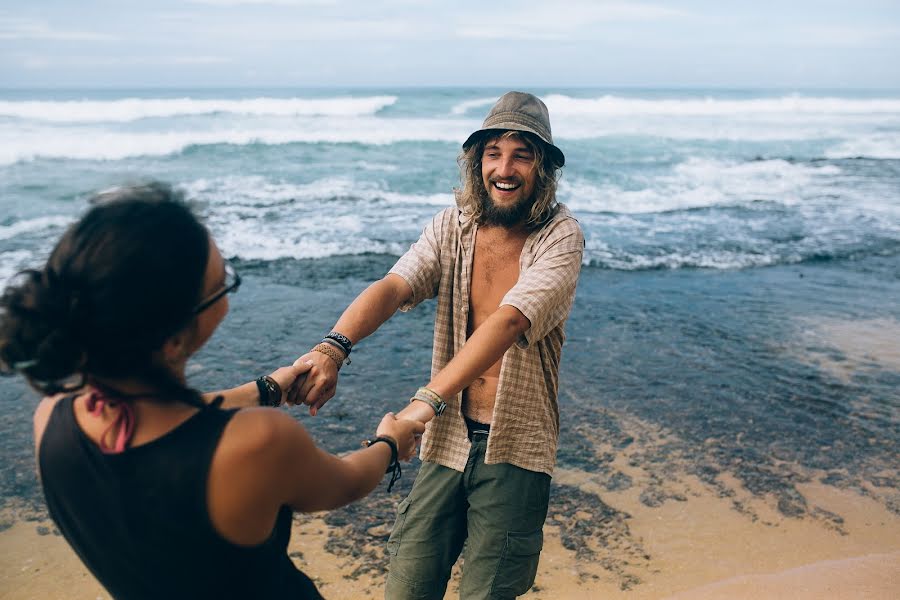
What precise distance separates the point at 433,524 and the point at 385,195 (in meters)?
14.0

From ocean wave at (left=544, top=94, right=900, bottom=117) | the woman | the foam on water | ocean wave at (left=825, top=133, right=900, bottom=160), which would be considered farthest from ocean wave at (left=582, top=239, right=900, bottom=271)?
ocean wave at (left=544, top=94, right=900, bottom=117)

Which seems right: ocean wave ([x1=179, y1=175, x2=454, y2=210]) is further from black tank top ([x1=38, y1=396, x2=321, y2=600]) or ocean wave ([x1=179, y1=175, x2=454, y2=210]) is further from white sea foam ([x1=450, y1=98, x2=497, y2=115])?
white sea foam ([x1=450, y1=98, x2=497, y2=115])

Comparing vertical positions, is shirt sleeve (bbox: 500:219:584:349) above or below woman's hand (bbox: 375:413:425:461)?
above

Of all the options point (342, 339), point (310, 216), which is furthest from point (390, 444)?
point (310, 216)

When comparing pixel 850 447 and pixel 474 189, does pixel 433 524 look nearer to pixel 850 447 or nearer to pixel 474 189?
pixel 474 189

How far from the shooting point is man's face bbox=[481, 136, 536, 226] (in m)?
2.81

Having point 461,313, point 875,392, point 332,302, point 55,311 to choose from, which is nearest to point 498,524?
point 461,313

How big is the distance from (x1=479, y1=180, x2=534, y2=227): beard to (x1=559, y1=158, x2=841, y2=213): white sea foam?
42.9ft

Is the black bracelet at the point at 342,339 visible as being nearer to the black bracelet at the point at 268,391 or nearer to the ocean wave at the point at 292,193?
the black bracelet at the point at 268,391

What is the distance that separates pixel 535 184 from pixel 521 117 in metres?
0.25

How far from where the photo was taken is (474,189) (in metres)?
2.95

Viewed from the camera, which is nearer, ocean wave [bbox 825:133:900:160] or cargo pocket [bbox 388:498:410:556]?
cargo pocket [bbox 388:498:410:556]

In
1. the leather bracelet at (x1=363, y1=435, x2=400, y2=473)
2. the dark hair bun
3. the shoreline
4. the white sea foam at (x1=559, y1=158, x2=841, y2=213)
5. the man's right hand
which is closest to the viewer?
the dark hair bun

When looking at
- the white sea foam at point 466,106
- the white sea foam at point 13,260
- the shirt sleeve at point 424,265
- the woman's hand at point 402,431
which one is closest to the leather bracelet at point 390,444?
the woman's hand at point 402,431
